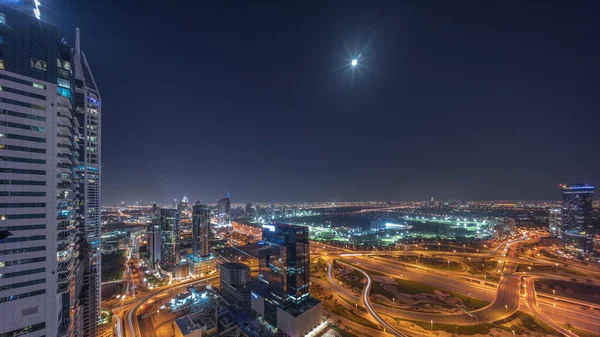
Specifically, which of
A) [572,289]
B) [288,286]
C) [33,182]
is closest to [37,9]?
[33,182]

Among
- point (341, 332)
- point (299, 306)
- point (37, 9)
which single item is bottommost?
point (341, 332)

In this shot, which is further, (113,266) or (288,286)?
(113,266)

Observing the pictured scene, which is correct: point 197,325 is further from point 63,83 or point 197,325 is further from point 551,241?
point 551,241

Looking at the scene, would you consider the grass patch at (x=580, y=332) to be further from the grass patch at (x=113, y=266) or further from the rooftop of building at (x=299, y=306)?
the grass patch at (x=113, y=266)

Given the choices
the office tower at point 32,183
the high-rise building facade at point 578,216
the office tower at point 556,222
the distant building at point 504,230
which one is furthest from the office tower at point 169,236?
the office tower at point 556,222

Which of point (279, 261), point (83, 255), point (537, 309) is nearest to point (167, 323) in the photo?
point (83, 255)

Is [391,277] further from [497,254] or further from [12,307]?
[12,307]
